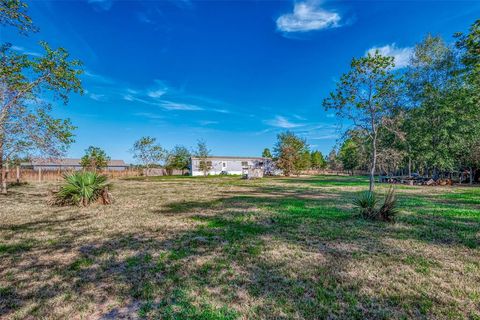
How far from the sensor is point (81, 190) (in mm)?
10328

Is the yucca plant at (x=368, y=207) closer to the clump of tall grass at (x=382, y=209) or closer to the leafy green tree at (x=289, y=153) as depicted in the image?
the clump of tall grass at (x=382, y=209)

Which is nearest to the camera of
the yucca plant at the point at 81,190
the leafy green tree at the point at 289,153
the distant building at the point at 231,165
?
the yucca plant at the point at 81,190

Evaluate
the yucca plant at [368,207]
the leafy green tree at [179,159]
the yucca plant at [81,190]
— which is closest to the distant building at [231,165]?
the leafy green tree at [179,159]

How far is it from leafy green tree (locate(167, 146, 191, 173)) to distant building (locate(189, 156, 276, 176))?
3.21 m

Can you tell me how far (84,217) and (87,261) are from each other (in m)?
4.57

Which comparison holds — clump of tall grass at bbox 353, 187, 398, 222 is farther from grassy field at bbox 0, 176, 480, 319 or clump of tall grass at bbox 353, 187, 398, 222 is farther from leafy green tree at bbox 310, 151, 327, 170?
leafy green tree at bbox 310, 151, 327, 170

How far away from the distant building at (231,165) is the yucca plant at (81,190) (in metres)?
38.6

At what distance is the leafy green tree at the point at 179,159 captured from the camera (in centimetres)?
5400

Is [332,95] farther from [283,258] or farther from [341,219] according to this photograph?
[283,258]

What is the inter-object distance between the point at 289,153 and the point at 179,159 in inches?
1033

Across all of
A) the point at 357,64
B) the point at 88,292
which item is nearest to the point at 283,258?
the point at 88,292

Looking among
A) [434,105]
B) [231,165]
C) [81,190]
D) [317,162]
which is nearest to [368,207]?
[81,190]

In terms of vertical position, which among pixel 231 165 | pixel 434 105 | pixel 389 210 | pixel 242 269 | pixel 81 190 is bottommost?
pixel 242 269

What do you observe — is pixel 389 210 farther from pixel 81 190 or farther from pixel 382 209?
pixel 81 190
